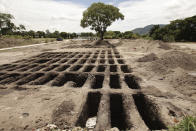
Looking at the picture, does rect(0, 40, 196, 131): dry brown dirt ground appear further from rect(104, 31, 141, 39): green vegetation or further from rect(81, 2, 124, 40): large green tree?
rect(104, 31, 141, 39): green vegetation

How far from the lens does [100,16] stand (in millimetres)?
25719

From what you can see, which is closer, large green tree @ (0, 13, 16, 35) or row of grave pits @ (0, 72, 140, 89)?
row of grave pits @ (0, 72, 140, 89)

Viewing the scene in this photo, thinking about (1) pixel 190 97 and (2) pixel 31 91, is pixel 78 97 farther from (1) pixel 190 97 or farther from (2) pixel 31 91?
(1) pixel 190 97

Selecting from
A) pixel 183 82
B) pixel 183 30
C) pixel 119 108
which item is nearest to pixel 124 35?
pixel 183 30

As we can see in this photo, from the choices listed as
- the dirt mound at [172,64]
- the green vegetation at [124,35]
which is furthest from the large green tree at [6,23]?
the dirt mound at [172,64]

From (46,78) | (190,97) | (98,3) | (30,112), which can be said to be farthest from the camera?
(98,3)

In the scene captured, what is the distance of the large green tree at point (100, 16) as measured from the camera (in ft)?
83.5

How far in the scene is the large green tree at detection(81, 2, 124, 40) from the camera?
25.4m

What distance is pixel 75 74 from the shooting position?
235 inches

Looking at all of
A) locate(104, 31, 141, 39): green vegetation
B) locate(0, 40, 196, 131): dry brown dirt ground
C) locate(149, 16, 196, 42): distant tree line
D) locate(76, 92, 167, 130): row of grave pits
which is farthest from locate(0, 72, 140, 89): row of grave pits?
locate(104, 31, 141, 39): green vegetation

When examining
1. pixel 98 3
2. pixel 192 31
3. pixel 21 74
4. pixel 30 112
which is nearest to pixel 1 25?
pixel 98 3

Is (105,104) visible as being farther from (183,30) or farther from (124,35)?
(124,35)

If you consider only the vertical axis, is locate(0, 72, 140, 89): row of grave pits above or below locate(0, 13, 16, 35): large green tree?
below

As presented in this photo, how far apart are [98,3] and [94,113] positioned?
2673 centimetres
